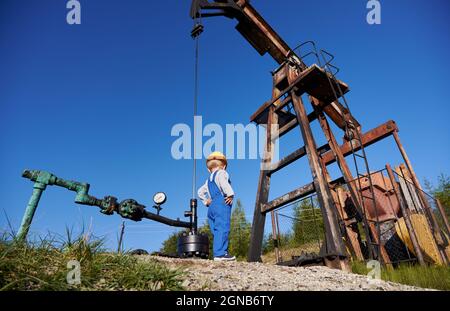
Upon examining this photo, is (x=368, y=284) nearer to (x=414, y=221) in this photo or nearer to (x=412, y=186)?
(x=414, y=221)

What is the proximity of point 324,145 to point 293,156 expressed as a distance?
1.90m

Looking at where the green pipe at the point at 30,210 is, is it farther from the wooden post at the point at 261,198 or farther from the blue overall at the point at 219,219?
the wooden post at the point at 261,198

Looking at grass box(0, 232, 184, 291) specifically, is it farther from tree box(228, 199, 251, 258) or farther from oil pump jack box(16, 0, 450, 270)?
tree box(228, 199, 251, 258)

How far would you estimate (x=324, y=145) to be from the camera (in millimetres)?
7156

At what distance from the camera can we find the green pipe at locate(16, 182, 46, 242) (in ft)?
9.31

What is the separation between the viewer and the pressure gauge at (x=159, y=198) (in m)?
4.62

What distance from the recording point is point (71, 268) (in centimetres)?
213

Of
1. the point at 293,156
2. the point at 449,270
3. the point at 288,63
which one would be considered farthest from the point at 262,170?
the point at 449,270

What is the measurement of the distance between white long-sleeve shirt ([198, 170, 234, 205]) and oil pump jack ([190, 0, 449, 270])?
4.61ft

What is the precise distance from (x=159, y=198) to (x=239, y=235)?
21.1m

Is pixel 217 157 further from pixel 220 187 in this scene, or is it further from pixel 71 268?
pixel 71 268

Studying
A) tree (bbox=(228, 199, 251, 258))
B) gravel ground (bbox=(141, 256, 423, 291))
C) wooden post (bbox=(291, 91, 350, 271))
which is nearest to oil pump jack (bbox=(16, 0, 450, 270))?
wooden post (bbox=(291, 91, 350, 271))

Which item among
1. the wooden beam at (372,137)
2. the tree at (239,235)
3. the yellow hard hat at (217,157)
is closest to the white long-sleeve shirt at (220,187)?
the yellow hard hat at (217,157)

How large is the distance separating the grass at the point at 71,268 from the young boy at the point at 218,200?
1.90 metres
